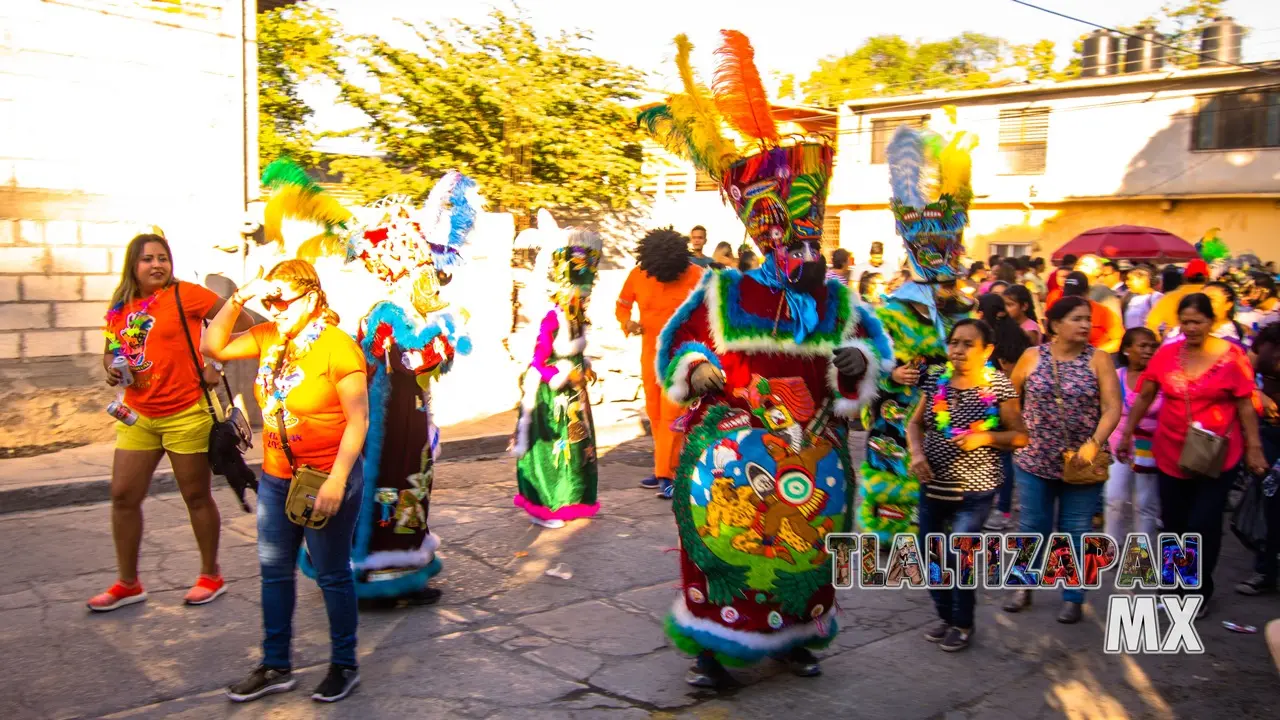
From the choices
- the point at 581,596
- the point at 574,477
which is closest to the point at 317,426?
the point at 581,596

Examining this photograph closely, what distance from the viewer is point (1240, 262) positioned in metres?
16.9

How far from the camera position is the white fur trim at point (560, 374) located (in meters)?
7.23

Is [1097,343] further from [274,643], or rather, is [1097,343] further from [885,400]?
[274,643]

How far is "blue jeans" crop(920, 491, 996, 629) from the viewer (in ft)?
17.1

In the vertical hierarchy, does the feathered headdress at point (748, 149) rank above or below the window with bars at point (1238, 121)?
below

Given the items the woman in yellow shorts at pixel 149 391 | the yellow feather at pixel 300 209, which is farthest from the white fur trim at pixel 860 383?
the woman in yellow shorts at pixel 149 391

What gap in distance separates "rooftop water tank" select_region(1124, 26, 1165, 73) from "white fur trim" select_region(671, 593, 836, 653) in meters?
28.7

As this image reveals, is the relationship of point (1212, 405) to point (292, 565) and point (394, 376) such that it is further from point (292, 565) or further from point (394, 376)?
point (292, 565)

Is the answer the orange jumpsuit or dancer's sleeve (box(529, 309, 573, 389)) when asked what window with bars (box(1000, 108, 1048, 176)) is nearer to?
the orange jumpsuit

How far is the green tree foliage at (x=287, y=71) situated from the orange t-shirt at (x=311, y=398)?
20.0m

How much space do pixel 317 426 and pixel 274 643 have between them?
919 millimetres

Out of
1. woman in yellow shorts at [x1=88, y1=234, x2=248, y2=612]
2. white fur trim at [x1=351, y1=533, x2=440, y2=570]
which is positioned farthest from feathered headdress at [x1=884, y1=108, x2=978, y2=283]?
woman in yellow shorts at [x1=88, y1=234, x2=248, y2=612]

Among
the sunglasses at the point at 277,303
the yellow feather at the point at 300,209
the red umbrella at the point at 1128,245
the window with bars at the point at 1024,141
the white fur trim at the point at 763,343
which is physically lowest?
the white fur trim at the point at 763,343
